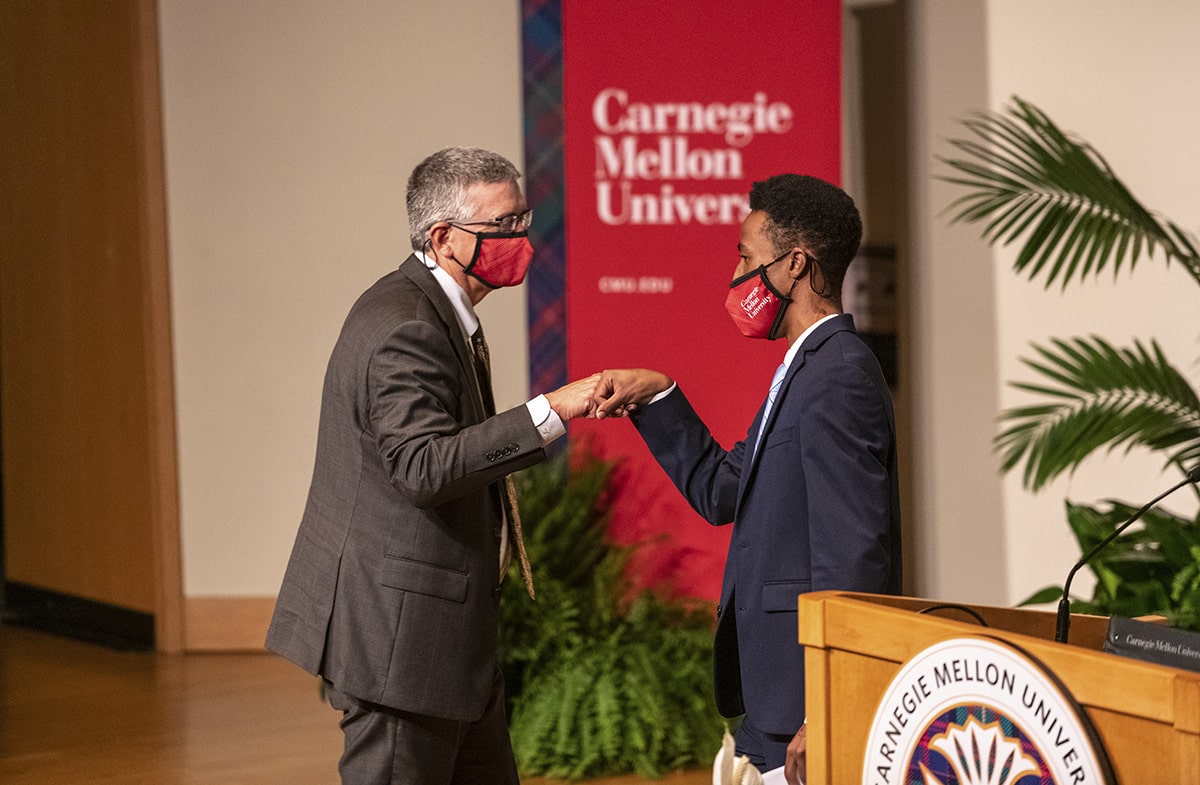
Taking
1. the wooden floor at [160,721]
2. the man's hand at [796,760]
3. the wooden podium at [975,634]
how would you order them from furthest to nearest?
1. the wooden floor at [160,721]
2. the man's hand at [796,760]
3. the wooden podium at [975,634]

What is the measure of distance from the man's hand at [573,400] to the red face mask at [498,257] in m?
0.24

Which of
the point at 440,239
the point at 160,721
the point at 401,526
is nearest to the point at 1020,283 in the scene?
the point at 440,239

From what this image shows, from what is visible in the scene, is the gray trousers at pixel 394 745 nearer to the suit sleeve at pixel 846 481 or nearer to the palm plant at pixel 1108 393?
the suit sleeve at pixel 846 481

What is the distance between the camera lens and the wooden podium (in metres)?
1.26

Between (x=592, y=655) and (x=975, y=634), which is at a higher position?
(x=975, y=634)

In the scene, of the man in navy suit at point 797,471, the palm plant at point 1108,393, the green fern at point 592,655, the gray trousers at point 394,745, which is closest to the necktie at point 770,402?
the man in navy suit at point 797,471

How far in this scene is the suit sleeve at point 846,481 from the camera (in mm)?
2004

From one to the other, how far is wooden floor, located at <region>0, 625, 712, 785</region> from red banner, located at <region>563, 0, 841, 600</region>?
1257 millimetres

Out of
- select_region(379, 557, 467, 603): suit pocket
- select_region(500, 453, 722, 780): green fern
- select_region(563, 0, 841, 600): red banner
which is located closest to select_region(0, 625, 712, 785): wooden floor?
select_region(500, 453, 722, 780): green fern

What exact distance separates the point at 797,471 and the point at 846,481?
124mm

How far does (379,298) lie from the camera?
2.33 meters

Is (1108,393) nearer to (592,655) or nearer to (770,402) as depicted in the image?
(592,655)

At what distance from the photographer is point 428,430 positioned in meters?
2.17

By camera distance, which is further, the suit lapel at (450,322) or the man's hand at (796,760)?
the suit lapel at (450,322)
